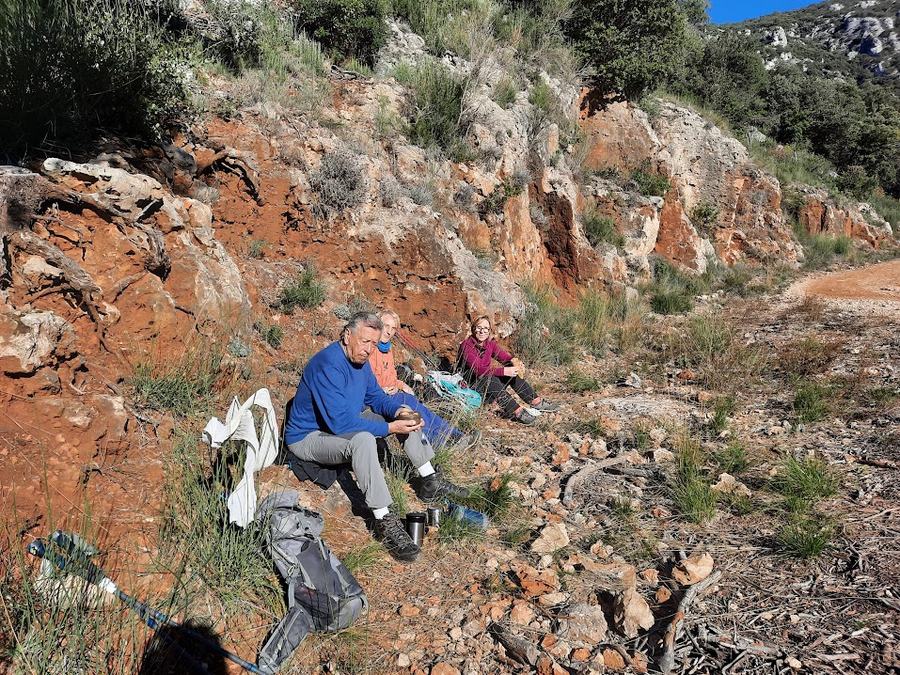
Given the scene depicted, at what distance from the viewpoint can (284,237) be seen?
595 centimetres

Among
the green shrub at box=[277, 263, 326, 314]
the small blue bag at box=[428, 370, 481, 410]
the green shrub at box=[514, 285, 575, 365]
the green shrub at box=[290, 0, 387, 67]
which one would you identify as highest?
the green shrub at box=[290, 0, 387, 67]

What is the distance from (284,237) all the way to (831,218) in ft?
58.1

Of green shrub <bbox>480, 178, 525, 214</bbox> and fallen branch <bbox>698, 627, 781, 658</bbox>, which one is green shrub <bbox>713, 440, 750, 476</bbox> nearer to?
fallen branch <bbox>698, 627, 781, 658</bbox>

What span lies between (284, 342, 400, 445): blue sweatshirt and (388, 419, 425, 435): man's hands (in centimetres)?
5

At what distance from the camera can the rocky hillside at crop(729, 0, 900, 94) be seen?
44.3m

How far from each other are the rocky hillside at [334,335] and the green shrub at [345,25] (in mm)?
420

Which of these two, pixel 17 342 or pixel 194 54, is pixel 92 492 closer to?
pixel 17 342

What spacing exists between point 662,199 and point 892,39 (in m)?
57.5

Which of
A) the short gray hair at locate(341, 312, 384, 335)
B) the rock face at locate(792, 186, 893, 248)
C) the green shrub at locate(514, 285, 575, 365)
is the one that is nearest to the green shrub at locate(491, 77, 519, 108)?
the green shrub at locate(514, 285, 575, 365)

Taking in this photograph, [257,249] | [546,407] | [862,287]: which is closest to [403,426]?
[546,407]

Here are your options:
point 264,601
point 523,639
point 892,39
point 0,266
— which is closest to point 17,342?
point 0,266

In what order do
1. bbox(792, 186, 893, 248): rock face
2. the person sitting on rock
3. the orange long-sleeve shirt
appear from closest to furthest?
the person sitting on rock, the orange long-sleeve shirt, bbox(792, 186, 893, 248): rock face

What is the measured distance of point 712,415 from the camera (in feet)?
16.4

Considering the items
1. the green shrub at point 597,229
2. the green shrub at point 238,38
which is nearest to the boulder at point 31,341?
the green shrub at point 238,38
